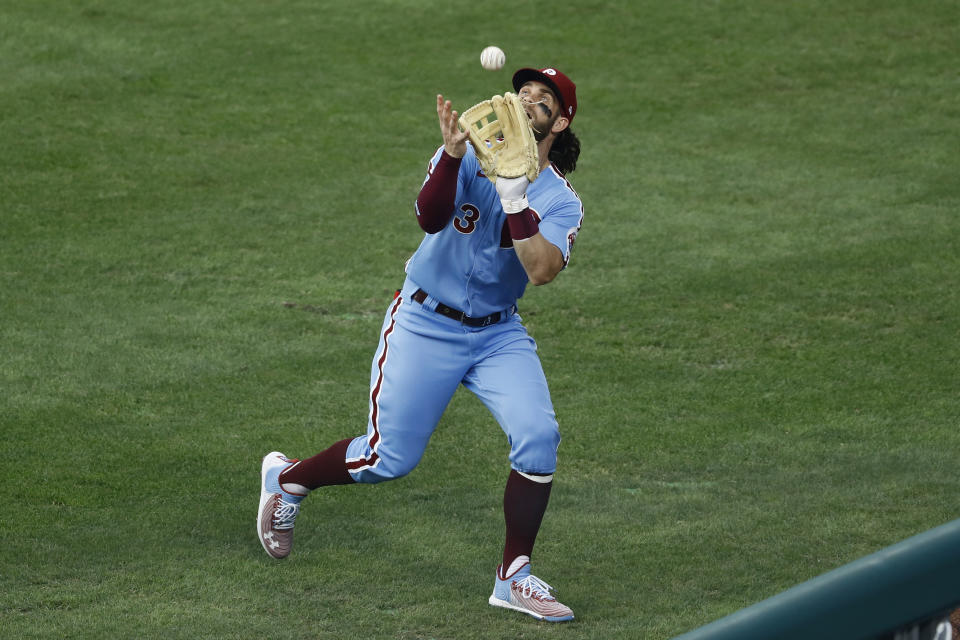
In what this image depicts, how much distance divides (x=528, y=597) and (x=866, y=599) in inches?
113

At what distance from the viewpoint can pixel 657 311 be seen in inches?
297

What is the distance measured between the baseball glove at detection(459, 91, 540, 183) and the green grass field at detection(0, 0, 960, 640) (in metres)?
1.51

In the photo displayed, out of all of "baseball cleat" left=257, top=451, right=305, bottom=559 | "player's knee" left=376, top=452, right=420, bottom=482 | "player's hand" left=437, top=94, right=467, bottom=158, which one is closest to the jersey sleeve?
"player's hand" left=437, top=94, right=467, bottom=158

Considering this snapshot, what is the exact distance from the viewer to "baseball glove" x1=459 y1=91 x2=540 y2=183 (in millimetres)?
4145

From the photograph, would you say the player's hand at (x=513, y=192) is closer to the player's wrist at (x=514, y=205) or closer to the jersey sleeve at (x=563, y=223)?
the player's wrist at (x=514, y=205)

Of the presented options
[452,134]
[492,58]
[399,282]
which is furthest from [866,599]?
[399,282]

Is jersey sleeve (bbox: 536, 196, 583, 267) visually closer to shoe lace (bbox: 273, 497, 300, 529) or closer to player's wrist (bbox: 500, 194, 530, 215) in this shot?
player's wrist (bbox: 500, 194, 530, 215)

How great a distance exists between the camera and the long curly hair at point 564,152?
15.7 ft

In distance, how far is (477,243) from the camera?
4.47 meters

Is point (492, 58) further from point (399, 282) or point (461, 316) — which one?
point (399, 282)

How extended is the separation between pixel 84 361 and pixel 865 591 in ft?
18.8

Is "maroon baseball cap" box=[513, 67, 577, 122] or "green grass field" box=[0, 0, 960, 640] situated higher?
"maroon baseball cap" box=[513, 67, 577, 122]

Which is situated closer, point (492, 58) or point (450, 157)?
point (450, 157)

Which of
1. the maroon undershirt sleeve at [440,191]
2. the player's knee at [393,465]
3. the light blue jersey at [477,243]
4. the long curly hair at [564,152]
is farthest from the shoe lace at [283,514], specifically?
the long curly hair at [564,152]
